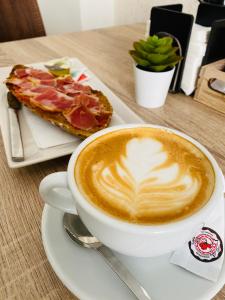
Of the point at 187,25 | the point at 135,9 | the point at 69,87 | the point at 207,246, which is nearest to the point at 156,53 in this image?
the point at 187,25

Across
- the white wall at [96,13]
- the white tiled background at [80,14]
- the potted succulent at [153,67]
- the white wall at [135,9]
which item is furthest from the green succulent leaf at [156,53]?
the white wall at [96,13]

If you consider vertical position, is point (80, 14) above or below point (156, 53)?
below

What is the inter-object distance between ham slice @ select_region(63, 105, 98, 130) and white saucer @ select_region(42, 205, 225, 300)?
264 millimetres

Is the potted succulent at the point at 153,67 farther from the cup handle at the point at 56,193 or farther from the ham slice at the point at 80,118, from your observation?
the cup handle at the point at 56,193

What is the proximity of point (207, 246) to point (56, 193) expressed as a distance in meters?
0.23

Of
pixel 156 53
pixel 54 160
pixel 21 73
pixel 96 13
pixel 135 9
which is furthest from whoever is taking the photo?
pixel 96 13

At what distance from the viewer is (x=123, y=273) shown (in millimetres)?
335

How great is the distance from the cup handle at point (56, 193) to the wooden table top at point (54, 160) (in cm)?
8

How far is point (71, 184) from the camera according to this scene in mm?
344

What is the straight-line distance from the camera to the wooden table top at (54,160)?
1.19ft

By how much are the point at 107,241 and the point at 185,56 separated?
0.59 m

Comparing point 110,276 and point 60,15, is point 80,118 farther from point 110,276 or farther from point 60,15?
point 60,15

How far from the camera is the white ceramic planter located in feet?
2.25

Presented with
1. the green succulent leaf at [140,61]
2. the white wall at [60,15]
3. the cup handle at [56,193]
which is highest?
the green succulent leaf at [140,61]
